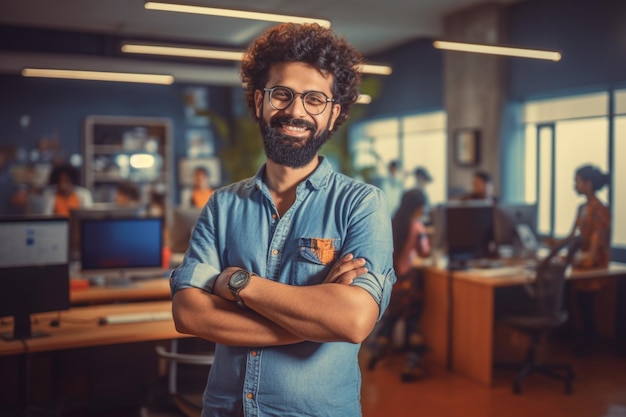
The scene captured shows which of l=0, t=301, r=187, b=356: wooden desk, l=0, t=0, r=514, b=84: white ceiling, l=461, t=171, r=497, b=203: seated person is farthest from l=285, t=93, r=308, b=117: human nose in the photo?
l=461, t=171, r=497, b=203: seated person

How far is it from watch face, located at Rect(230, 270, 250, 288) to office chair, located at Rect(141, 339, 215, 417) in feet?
4.01

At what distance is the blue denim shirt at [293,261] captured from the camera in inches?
61.0

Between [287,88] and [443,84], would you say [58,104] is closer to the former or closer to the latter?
[443,84]

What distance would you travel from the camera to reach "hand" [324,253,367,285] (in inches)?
60.9

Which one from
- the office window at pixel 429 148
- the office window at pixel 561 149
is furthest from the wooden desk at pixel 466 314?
the office window at pixel 429 148

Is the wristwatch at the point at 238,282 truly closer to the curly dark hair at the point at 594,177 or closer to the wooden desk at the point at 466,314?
the wooden desk at the point at 466,314

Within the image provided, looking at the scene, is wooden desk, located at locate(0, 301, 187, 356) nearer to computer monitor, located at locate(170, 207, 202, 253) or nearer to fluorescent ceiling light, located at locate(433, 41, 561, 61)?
computer monitor, located at locate(170, 207, 202, 253)

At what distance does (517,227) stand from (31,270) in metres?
4.24

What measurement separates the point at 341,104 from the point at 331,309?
0.63 meters

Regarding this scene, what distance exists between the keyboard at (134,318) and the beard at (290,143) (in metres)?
2.02

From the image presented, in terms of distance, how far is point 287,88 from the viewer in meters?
1.62

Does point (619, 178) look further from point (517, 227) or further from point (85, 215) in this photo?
point (85, 215)

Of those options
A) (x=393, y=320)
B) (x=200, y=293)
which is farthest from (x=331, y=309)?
(x=393, y=320)

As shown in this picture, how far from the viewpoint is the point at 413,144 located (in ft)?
34.4
